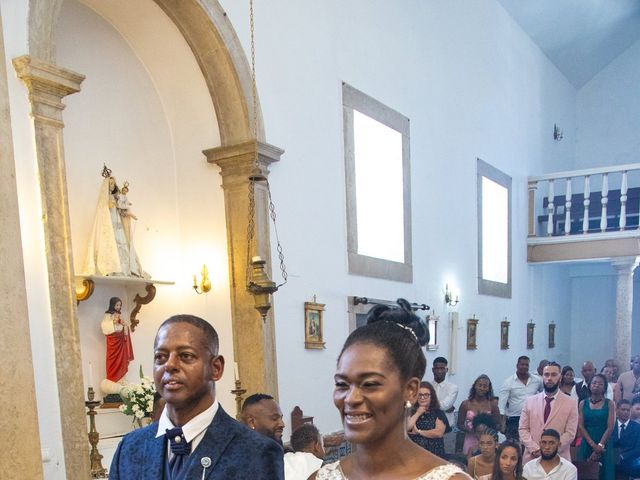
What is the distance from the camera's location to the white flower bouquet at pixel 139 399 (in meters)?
5.25

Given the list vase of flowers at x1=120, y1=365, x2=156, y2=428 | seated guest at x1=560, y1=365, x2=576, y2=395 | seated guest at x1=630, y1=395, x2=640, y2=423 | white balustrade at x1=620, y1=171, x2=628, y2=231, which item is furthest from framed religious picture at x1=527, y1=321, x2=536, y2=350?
vase of flowers at x1=120, y1=365, x2=156, y2=428

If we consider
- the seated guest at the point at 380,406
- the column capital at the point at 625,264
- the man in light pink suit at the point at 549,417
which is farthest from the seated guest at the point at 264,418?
the column capital at the point at 625,264

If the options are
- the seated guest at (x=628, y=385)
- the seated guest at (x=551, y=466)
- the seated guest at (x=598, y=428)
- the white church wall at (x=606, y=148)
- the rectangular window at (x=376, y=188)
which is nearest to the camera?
the seated guest at (x=551, y=466)

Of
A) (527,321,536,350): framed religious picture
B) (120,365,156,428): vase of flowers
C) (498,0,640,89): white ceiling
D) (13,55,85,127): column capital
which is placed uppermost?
(498,0,640,89): white ceiling

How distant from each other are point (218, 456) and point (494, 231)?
11.9 meters

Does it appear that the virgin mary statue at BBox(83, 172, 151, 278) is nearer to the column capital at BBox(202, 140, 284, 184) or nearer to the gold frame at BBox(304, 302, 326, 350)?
the column capital at BBox(202, 140, 284, 184)

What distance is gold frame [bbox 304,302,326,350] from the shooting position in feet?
24.0

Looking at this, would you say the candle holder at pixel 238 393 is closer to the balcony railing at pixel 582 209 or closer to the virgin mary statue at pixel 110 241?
the virgin mary statue at pixel 110 241

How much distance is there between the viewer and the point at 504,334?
43.7 feet

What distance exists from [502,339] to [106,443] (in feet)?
30.7

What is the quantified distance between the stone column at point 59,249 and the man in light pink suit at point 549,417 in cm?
402

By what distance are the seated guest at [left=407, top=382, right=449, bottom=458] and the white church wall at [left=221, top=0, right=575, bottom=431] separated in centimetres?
146

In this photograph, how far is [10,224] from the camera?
304cm

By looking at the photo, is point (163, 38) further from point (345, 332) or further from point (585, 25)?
point (585, 25)
